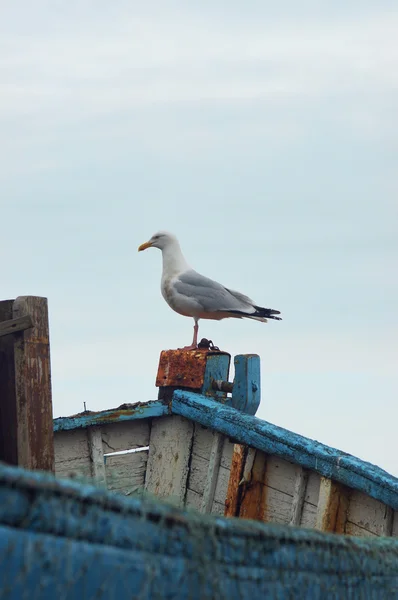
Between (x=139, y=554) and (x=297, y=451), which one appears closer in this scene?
(x=139, y=554)

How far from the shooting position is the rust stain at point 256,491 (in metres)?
5.41

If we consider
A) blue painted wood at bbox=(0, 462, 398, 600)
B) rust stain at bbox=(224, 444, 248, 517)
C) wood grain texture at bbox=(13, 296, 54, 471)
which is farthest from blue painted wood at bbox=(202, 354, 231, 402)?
blue painted wood at bbox=(0, 462, 398, 600)

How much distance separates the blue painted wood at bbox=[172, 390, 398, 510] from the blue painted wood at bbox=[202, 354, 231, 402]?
0.62 feet

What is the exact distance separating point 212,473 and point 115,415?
0.72 metres

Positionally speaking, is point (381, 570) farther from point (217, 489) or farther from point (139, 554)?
point (217, 489)

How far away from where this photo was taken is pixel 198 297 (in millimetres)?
9984

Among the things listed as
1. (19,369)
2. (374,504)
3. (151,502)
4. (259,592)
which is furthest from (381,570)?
(374,504)

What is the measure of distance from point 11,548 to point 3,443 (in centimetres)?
235

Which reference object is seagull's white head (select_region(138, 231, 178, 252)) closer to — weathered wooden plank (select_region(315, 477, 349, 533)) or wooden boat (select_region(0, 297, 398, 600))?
wooden boat (select_region(0, 297, 398, 600))

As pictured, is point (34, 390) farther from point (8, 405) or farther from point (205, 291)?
point (205, 291)

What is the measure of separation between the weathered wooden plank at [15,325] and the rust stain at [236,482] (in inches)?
84.9

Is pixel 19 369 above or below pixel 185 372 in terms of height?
below

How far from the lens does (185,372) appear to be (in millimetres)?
6152

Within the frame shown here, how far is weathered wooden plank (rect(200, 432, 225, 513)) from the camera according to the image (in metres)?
5.71
